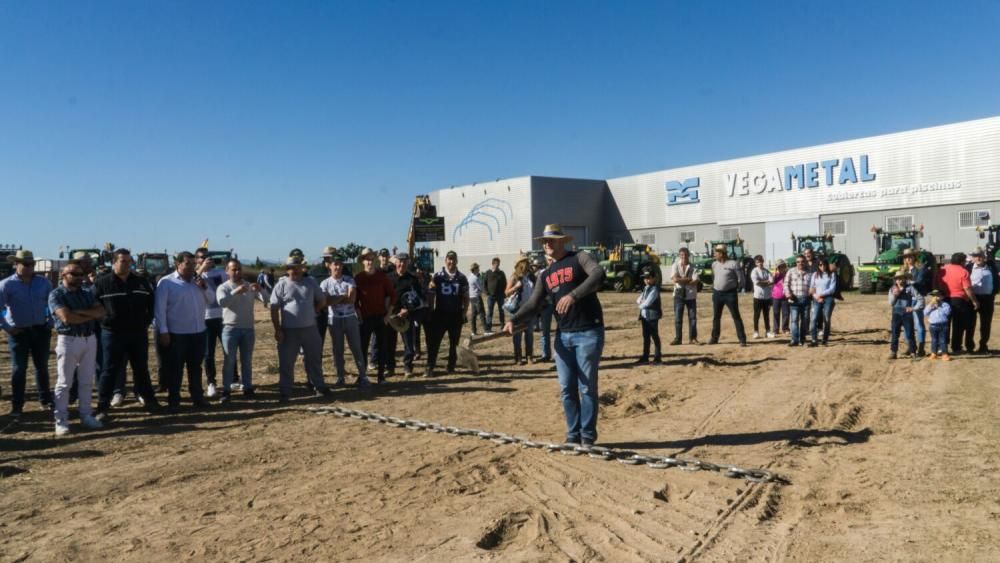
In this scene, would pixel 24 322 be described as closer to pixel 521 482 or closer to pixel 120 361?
pixel 120 361

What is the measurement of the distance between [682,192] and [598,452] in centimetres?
3907

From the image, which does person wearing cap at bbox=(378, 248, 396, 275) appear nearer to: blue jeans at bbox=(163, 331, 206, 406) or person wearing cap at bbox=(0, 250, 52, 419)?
blue jeans at bbox=(163, 331, 206, 406)

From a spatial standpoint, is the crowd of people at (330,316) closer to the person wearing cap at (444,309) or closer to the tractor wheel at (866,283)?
the person wearing cap at (444,309)

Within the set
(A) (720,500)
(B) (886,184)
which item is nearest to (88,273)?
(A) (720,500)

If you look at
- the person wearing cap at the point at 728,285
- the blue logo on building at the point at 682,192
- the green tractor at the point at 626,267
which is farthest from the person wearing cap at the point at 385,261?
the blue logo on building at the point at 682,192

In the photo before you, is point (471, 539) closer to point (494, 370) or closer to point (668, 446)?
point (668, 446)

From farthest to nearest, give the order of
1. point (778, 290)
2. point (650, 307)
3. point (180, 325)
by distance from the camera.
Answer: point (778, 290) < point (650, 307) < point (180, 325)

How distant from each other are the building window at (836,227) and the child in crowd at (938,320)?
88.9 feet

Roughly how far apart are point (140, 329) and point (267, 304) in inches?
77.9

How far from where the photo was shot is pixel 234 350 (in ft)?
28.5

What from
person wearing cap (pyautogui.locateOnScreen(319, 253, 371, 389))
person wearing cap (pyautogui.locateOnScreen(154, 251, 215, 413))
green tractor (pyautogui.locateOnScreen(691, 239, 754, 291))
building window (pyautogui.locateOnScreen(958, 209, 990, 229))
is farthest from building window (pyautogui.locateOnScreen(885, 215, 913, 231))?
person wearing cap (pyautogui.locateOnScreen(154, 251, 215, 413))

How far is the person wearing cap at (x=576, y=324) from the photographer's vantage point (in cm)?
587

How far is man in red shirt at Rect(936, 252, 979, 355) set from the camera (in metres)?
10.9

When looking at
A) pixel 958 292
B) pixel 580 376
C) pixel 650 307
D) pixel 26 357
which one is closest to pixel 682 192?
pixel 958 292
